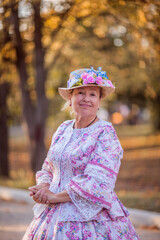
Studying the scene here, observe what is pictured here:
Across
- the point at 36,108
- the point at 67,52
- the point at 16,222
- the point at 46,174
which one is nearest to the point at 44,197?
the point at 46,174

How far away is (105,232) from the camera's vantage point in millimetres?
2658

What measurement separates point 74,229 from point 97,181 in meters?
0.38

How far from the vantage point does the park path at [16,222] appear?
5.21 meters

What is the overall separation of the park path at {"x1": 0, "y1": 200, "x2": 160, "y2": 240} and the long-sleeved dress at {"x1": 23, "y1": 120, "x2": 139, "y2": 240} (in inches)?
99.6

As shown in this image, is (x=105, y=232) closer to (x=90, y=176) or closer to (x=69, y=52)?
(x=90, y=176)

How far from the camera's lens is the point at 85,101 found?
112 inches

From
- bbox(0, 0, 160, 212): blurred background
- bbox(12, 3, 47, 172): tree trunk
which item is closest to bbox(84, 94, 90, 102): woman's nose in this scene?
bbox(0, 0, 160, 212): blurred background

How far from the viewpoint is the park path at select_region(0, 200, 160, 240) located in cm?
521

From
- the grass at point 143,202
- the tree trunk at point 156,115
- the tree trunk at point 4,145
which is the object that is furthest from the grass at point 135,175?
the tree trunk at point 156,115

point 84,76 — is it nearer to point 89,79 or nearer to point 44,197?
point 89,79

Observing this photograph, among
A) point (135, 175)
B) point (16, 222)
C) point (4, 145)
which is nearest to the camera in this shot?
point (16, 222)

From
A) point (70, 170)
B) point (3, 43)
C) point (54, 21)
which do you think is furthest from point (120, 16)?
point (70, 170)

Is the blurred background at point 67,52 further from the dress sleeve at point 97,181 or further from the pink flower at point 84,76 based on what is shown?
the dress sleeve at point 97,181

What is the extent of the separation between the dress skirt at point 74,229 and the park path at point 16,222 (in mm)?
2456
